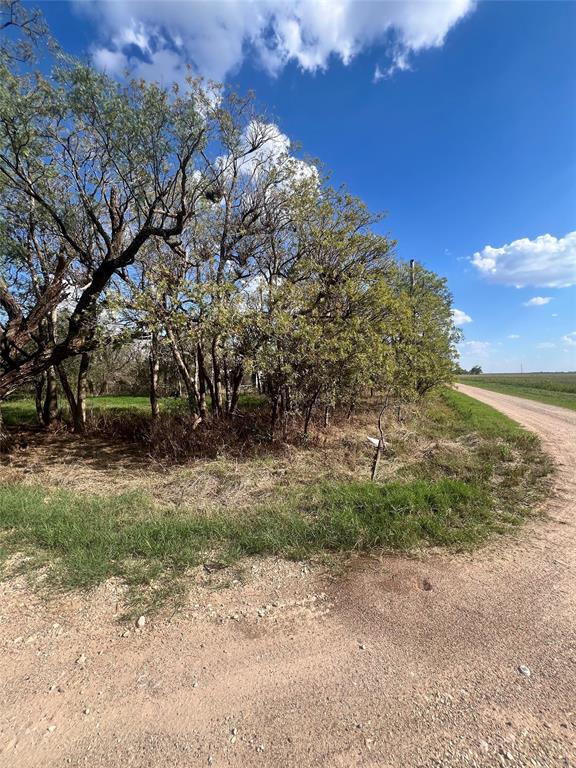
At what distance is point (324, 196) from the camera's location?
11234 mm

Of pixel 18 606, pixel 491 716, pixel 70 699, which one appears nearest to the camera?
pixel 491 716

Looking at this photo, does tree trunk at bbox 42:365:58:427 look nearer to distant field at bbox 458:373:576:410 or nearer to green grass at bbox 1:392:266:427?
green grass at bbox 1:392:266:427

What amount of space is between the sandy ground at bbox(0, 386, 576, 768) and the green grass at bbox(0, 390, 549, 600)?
428 millimetres

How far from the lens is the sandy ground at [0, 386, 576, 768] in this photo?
2037 millimetres

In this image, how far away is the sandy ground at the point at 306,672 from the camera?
6.68 feet

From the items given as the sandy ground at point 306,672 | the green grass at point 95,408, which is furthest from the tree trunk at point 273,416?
the sandy ground at point 306,672

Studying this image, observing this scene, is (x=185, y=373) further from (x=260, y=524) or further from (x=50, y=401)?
(x=260, y=524)

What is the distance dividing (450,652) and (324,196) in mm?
11719

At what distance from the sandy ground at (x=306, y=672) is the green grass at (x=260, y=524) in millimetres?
428

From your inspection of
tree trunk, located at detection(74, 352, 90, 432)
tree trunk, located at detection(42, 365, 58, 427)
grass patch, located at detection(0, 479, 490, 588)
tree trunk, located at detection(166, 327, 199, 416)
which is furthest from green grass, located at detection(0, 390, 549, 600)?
tree trunk, located at detection(42, 365, 58, 427)

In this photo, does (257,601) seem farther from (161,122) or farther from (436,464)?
(161,122)

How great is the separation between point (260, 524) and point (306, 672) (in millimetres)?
2410

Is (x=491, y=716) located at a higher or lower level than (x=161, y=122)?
lower

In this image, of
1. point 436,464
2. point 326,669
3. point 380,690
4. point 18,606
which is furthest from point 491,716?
point 436,464
